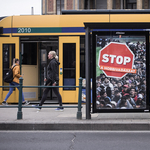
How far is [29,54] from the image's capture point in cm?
1188

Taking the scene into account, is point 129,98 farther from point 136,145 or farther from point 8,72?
point 8,72

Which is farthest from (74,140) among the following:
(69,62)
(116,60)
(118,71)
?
(69,62)

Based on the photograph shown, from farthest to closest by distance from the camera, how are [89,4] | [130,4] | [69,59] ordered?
[89,4] < [130,4] < [69,59]

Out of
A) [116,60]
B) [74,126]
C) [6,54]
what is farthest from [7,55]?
[74,126]

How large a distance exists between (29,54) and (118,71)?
524cm

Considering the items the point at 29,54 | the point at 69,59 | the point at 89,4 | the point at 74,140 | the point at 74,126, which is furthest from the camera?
the point at 89,4

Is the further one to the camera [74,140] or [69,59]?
[69,59]

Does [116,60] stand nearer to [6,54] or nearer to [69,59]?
[69,59]

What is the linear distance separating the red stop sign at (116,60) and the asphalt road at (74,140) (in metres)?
1.57

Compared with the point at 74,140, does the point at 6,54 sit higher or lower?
higher

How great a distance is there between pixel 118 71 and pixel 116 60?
27 cm

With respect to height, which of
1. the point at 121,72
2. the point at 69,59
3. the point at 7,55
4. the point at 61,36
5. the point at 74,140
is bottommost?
the point at 74,140

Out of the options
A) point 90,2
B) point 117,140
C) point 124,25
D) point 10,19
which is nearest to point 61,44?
point 10,19

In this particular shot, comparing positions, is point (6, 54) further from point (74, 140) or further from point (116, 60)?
point (74, 140)
